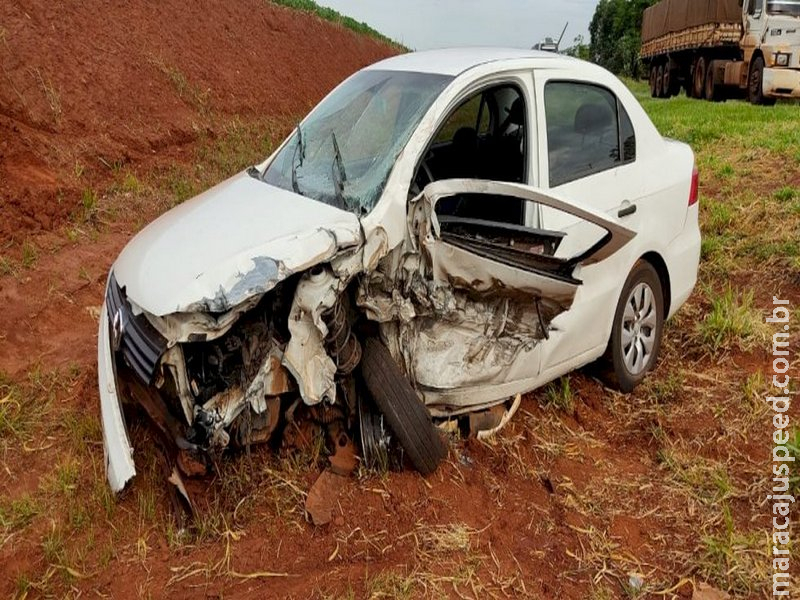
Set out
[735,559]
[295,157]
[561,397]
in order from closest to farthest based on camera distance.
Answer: [735,559] < [295,157] < [561,397]

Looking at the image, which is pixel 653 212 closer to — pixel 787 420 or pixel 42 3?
pixel 787 420

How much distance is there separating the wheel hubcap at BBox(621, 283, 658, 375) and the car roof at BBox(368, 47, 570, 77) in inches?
55.3

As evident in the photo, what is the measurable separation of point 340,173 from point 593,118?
4.93 ft

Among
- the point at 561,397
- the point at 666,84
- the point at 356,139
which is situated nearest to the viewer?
the point at 356,139

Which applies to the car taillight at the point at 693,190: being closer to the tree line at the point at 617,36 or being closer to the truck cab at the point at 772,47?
the truck cab at the point at 772,47

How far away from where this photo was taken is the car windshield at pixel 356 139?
132 inches

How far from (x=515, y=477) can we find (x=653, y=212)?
5.68ft

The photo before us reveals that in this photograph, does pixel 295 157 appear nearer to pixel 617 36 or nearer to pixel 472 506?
pixel 472 506

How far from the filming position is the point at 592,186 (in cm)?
383

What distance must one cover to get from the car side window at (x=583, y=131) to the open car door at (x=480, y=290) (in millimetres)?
409

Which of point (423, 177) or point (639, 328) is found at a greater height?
point (423, 177)

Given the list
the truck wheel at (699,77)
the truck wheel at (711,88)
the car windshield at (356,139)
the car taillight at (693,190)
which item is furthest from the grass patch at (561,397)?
the truck wheel at (699,77)

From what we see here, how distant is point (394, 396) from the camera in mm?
3215

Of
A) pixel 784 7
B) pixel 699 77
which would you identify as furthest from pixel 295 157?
pixel 699 77
